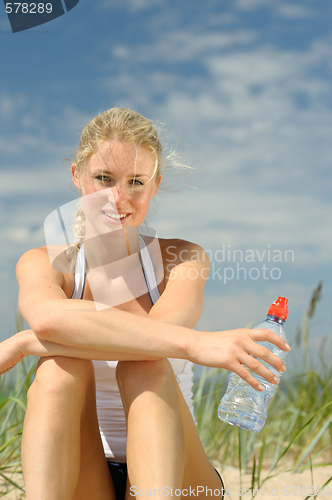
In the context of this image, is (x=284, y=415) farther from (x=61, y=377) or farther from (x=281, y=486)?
(x=61, y=377)

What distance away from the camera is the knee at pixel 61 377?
4.96ft

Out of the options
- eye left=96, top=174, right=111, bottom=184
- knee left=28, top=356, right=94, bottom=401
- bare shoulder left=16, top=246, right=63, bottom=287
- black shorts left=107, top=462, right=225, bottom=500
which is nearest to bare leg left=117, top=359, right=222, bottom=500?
knee left=28, top=356, right=94, bottom=401

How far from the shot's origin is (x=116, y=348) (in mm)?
1547

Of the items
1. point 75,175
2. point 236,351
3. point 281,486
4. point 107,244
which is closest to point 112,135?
point 75,175

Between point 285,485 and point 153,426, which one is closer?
point 153,426

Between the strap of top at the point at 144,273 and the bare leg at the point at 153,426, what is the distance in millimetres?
543

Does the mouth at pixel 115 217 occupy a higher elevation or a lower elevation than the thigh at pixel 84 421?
higher

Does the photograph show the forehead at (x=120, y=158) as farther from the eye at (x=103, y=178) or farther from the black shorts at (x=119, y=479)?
the black shorts at (x=119, y=479)

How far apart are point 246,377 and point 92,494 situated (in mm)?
734

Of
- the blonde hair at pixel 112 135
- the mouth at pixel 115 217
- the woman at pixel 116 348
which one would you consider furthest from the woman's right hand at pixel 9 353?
the mouth at pixel 115 217

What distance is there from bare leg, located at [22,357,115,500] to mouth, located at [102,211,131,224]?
773 millimetres

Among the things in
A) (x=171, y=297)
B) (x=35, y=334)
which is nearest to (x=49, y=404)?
(x=35, y=334)

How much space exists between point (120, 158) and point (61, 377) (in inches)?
40.9

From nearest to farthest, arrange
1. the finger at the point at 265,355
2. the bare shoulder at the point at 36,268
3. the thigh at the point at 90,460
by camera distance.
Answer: the finger at the point at 265,355
the thigh at the point at 90,460
the bare shoulder at the point at 36,268
